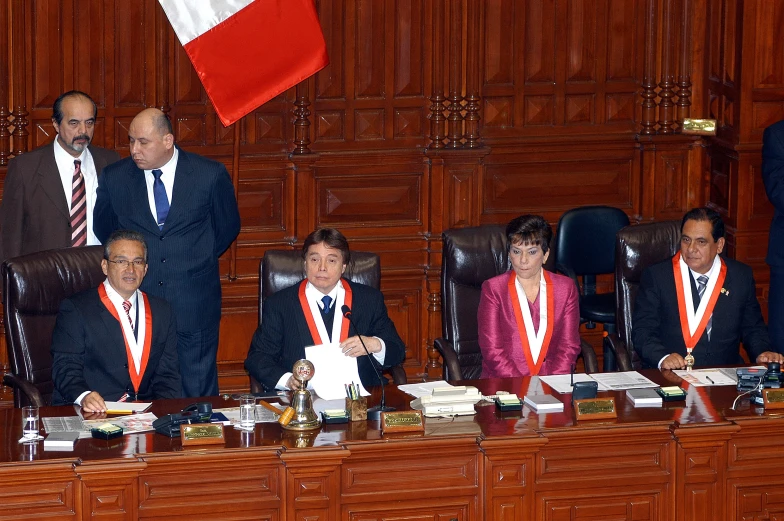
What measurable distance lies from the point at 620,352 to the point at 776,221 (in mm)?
1410

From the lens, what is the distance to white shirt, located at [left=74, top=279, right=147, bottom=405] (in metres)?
4.74

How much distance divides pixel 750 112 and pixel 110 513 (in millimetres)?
4428

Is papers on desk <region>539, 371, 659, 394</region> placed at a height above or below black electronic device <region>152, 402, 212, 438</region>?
above

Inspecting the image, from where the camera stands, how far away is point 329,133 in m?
6.94

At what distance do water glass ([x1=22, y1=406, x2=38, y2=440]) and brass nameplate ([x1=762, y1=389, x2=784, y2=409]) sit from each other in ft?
8.18

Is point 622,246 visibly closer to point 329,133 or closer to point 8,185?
point 329,133

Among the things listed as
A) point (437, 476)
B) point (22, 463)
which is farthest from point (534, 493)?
point (22, 463)

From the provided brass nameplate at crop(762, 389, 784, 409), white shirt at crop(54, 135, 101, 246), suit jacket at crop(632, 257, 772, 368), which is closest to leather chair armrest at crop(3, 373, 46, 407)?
white shirt at crop(54, 135, 101, 246)

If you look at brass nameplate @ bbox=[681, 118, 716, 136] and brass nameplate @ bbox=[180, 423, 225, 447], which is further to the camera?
brass nameplate @ bbox=[681, 118, 716, 136]

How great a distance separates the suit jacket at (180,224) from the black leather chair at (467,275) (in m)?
1.06

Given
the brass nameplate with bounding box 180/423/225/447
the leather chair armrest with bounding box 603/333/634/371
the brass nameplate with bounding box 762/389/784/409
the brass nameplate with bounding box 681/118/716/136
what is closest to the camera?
the brass nameplate with bounding box 180/423/225/447

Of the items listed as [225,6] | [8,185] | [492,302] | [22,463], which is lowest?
[22,463]

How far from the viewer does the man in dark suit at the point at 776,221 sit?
6102 millimetres

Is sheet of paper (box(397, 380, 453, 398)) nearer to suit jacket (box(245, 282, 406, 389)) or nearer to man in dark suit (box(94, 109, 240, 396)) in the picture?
suit jacket (box(245, 282, 406, 389))
